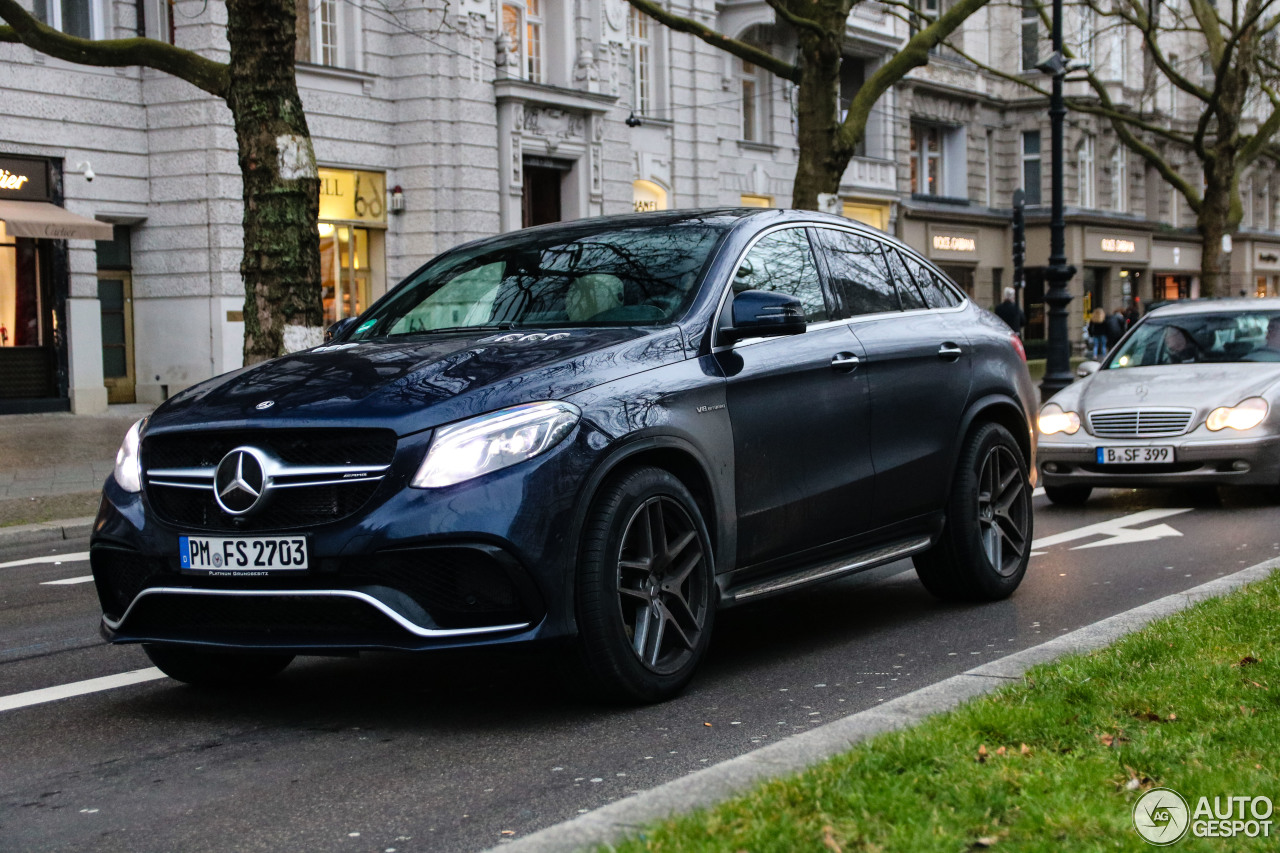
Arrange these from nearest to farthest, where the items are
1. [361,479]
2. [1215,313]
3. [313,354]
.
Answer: [361,479] < [313,354] < [1215,313]

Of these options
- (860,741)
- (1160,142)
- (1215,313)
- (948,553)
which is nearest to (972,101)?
(1160,142)

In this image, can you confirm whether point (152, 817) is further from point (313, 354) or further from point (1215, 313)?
point (1215, 313)

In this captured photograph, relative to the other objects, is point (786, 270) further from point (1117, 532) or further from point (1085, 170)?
point (1085, 170)

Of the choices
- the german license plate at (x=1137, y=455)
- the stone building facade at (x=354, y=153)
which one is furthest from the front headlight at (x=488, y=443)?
the stone building facade at (x=354, y=153)

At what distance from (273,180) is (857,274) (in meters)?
7.35

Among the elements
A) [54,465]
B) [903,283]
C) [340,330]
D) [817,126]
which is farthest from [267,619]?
[817,126]

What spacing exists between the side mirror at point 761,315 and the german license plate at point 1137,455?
6.45 meters

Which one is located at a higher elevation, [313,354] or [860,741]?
[313,354]

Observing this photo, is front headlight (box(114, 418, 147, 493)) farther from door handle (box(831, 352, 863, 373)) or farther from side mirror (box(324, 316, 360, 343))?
door handle (box(831, 352, 863, 373))

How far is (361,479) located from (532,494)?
52 centimetres

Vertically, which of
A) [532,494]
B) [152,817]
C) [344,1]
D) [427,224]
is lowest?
[152,817]

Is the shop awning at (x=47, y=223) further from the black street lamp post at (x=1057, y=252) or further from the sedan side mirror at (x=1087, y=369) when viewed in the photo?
the sedan side mirror at (x=1087, y=369)

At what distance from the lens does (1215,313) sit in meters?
13.1

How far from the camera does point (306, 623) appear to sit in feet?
16.4
